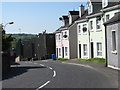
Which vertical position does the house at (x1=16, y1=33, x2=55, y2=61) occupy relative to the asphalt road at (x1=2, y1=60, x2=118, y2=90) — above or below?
above

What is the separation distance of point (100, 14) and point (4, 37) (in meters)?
12.6

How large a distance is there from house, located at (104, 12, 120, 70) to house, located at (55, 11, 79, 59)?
24.6m

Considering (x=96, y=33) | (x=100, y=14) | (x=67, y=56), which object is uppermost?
(x=100, y=14)

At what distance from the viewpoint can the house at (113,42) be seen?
22.4 meters

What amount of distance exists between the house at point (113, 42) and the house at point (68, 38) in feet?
80.7

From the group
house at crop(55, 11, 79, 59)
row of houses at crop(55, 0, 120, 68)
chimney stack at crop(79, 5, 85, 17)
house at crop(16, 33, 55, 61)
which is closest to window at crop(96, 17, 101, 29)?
row of houses at crop(55, 0, 120, 68)

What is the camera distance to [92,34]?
39.2 metres

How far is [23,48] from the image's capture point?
313ft

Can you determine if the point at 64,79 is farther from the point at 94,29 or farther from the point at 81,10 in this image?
the point at 81,10

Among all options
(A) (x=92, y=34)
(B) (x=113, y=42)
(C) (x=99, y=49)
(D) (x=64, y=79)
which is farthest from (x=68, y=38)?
(D) (x=64, y=79)

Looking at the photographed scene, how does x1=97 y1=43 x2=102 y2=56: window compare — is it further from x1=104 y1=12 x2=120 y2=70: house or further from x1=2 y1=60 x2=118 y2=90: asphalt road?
x1=2 y1=60 x2=118 y2=90: asphalt road

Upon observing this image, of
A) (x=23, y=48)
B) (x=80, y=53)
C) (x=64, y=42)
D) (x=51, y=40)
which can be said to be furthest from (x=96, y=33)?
(x=23, y=48)

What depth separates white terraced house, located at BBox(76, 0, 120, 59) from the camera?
33.4 meters

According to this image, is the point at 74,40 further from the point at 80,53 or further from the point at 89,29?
the point at 89,29
